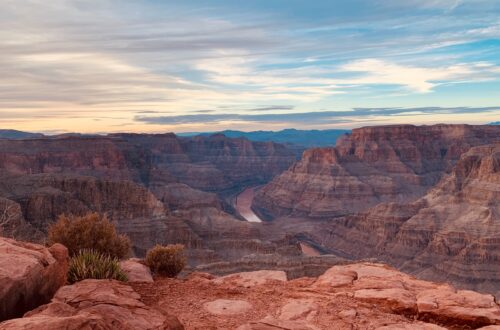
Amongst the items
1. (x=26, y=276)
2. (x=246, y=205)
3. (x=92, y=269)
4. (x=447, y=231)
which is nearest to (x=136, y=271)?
(x=92, y=269)

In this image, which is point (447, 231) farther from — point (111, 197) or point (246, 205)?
point (246, 205)

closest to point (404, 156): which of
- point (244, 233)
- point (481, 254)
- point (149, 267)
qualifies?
point (481, 254)

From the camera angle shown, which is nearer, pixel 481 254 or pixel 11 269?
pixel 11 269

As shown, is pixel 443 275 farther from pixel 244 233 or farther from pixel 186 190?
pixel 186 190

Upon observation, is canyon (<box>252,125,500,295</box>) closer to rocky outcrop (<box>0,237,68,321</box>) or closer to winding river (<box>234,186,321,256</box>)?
winding river (<box>234,186,321,256</box>)

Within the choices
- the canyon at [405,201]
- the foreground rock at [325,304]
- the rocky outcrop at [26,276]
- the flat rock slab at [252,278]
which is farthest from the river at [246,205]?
the rocky outcrop at [26,276]

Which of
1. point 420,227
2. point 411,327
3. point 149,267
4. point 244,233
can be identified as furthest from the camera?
point 420,227

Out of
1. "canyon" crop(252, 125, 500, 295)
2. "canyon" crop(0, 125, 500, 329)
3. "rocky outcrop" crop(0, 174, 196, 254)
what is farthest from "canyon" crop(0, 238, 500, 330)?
"canyon" crop(252, 125, 500, 295)
